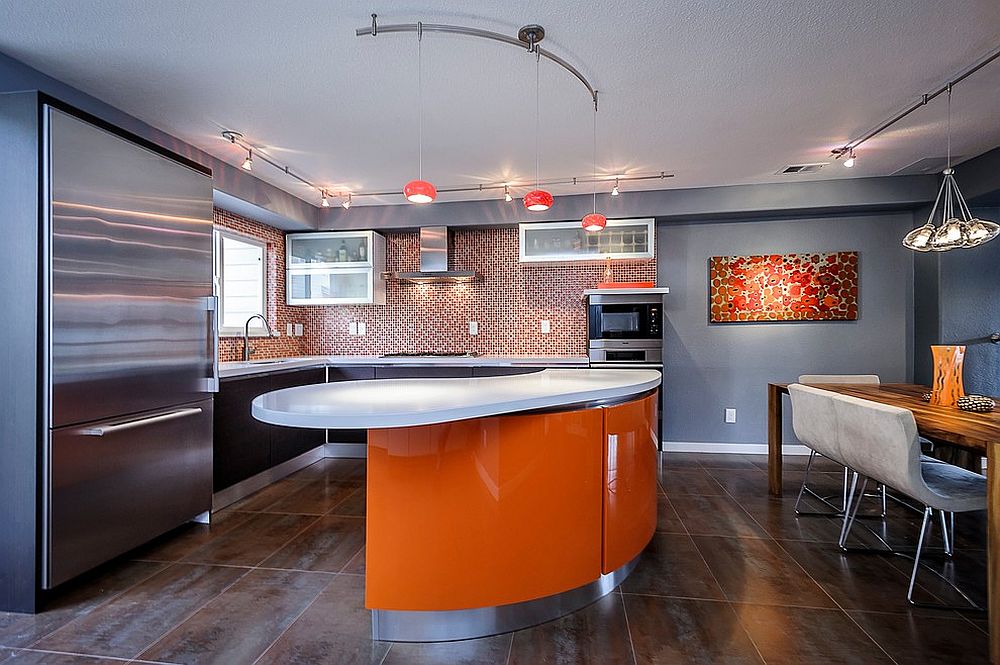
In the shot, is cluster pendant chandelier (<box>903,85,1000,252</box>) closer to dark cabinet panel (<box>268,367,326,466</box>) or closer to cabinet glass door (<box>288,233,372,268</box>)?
dark cabinet panel (<box>268,367,326,466</box>)

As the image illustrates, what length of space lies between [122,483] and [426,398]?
1701 millimetres

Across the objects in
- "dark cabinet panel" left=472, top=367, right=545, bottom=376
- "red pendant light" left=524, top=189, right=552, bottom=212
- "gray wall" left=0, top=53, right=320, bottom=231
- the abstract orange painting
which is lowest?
"dark cabinet panel" left=472, top=367, right=545, bottom=376

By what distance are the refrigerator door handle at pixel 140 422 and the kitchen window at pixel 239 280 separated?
5.01 ft

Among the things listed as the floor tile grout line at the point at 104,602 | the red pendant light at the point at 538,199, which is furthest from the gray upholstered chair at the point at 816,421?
the floor tile grout line at the point at 104,602

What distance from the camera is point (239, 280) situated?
Result: 4570 millimetres

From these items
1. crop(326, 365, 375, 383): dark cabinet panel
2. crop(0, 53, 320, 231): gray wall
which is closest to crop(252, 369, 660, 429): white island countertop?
crop(0, 53, 320, 231): gray wall

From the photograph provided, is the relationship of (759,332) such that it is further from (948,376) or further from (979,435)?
(979,435)

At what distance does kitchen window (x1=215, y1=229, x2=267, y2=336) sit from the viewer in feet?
13.9

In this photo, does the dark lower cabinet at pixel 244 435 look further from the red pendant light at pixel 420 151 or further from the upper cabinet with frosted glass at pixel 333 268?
the red pendant light at pixel 420 151

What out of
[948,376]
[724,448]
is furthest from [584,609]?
[724,448]

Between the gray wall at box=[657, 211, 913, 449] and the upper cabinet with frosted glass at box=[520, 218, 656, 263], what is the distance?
340 millimetres

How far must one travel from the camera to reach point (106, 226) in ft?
7.57

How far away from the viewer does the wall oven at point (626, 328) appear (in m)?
4.50

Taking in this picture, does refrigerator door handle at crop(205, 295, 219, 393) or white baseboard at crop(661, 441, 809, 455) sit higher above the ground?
refrigerator door handle at crop(205, 295, 219, 393)
